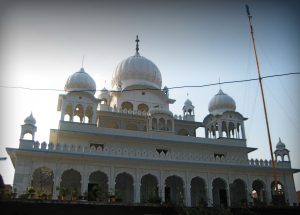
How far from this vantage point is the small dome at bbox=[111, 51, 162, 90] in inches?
1351

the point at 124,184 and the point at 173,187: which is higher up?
the point at 124,184

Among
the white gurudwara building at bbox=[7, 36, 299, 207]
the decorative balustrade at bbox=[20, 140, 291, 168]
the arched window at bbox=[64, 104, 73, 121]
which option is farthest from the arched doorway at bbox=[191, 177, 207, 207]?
the arched window at bbox=[64, 104, 73, 121]

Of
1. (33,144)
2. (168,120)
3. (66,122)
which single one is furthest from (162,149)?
(33,144)

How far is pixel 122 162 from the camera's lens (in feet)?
77.7

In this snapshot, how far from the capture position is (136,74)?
34.5m

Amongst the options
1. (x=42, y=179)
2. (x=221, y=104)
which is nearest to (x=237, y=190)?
(x=221, y=104)

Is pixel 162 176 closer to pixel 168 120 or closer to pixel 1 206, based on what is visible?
pixel 168 120

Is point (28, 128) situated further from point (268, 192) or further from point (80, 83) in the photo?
point (268, 192)

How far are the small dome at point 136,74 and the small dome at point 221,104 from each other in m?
5.78

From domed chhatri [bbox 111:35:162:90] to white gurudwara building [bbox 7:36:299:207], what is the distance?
2.22ft

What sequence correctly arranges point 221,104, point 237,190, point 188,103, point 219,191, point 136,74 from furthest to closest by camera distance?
1. point 188,103
2. point 136,74
3. point 221,104
4. point 237,190
5. point 219,191

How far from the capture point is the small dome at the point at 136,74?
34312 mm

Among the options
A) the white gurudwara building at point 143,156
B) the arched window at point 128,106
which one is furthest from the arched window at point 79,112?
the arched window at point 128,106

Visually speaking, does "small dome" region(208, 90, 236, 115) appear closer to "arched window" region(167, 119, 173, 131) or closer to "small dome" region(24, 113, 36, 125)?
"arched window" region(167, 119, 173, 131)
